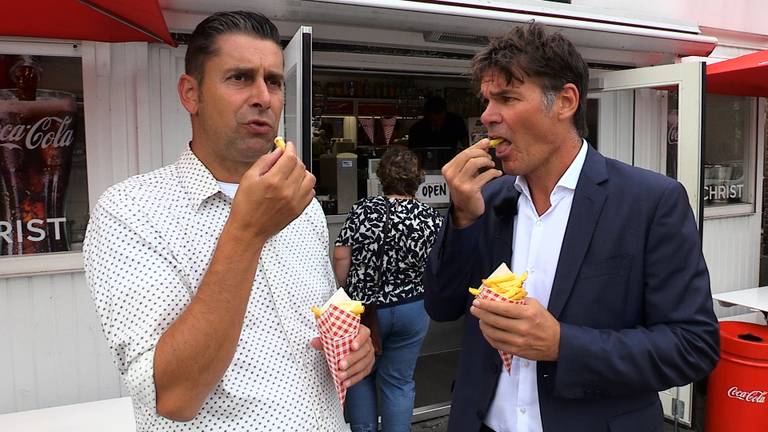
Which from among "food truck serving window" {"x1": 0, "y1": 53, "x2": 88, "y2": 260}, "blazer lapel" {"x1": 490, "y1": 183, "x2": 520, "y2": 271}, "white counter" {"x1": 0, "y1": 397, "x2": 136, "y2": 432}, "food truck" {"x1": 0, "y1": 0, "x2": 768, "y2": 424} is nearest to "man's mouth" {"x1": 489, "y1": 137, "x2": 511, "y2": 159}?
"blazer lapel" {"x1": 490, "y1": 183, "x2": 520, "y2": 271}

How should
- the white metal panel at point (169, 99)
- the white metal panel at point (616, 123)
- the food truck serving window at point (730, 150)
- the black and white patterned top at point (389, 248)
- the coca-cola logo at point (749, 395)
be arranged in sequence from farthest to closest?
the food truck serving window at point (730, 150) → the white metal panel at point (616, 123) → the coca-cola logo at point (749, 395) → the black and white patterned top at point (389, 248) → the white metal panel at point (169, 99)

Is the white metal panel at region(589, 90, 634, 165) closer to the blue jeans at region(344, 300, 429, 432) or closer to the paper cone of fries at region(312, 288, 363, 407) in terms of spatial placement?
the blue jeans at region(344, 300, 429, 432)

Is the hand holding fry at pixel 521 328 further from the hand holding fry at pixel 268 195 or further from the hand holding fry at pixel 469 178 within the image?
the hand holding fry at pixel 268 195

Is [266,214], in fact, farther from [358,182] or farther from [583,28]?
[358,182]

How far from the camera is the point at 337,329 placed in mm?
1519

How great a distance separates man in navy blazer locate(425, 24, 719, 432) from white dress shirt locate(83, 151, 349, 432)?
0.52m

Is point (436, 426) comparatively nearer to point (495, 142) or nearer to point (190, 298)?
point (495, 142)

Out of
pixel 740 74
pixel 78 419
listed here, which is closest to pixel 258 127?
pixel 78 419

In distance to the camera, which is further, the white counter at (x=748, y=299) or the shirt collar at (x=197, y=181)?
the white counter at (x=748, y=299)

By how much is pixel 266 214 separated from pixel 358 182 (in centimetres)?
575

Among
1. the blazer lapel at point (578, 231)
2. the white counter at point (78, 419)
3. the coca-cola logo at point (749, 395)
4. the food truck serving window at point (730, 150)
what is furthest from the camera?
the food truck serving window at point (730, 150)

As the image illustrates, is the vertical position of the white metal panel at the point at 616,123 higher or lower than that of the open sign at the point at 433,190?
higher

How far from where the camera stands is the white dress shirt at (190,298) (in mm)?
1271

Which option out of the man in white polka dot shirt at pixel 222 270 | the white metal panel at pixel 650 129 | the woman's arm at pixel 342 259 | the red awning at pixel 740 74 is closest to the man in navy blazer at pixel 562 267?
the man in white polka dot shirt at pixel 222 270
